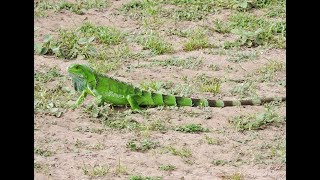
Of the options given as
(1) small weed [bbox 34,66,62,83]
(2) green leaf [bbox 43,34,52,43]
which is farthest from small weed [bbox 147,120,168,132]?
(2) green leaf [bbox 43,34,52,43]

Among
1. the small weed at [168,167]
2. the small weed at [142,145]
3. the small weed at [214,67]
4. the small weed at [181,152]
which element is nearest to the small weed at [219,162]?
the small weed at [181,152]

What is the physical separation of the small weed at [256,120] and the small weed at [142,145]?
92 cm

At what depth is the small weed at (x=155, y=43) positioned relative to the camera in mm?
9305

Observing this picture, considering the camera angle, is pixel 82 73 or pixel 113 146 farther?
pixel 82 73

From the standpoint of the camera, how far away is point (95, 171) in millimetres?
5637

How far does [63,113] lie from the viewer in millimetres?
7090

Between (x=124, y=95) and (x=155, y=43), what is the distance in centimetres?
221

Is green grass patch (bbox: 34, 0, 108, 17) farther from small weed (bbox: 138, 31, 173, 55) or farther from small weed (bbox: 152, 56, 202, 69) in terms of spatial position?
small weed (bbox: 152, 56, 202, 69)

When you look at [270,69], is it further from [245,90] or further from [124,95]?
[124,95]

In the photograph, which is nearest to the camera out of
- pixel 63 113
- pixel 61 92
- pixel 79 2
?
pixel 63 113

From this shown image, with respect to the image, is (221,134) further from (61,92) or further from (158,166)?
(61,92)

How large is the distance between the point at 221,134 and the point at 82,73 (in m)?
1.75
